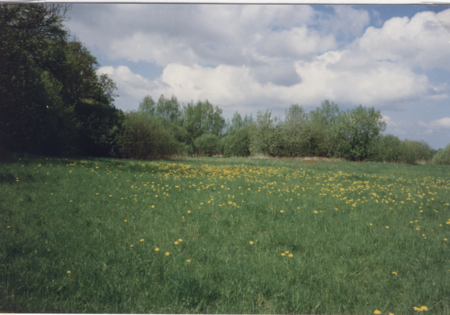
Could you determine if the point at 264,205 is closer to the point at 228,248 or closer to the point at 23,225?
the point at 228,248

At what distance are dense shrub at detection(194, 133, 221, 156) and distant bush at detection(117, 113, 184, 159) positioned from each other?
627 inches

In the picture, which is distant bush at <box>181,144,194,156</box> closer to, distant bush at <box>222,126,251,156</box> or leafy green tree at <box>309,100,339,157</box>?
distant bush at <box>222,126,251,156</box>

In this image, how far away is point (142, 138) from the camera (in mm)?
18422

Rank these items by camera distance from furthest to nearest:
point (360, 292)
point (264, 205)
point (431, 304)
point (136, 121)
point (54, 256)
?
point (136, 121) < point (264, 205) < point (54, 256) < point (360, 292) < point (431, 304)

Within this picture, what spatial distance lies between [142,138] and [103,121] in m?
3.10

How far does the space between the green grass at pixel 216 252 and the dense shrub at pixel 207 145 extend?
1221 inches

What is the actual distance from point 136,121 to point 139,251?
1685 cm

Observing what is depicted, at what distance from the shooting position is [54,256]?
3012mm

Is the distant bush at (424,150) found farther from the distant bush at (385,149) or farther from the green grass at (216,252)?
the distant bush at (385,149)

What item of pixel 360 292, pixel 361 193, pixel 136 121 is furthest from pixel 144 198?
pixel 136 121

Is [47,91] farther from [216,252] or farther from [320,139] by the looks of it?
[320,139]

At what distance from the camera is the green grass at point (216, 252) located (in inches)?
91.1

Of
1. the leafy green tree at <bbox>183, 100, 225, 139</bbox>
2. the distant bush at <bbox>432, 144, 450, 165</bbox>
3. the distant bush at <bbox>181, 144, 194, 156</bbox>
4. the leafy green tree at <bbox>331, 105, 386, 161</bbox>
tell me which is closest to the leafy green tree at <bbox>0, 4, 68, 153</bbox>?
the distant bush at <bbox>432, 144, 450, 165</bbox>

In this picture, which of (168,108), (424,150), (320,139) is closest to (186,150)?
(168,108)
